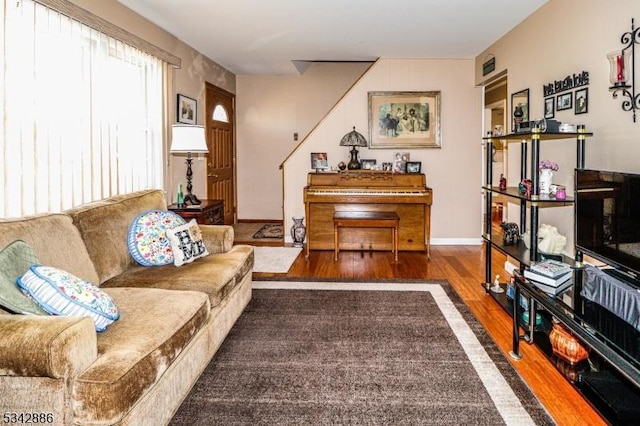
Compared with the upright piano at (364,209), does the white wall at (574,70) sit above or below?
above

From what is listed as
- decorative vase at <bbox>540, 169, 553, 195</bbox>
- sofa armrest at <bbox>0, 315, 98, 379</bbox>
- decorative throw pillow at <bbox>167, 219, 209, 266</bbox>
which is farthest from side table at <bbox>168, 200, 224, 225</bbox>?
decorative vase at <bbox>540, 169, 553, 195</bbox>

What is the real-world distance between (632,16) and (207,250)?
3.00 meters

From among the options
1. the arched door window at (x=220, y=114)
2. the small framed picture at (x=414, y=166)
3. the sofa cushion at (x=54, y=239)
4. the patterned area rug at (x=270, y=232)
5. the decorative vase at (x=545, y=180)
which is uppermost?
the arched door window at (x=220, y=114)

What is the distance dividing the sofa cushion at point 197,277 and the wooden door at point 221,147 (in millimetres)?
3387

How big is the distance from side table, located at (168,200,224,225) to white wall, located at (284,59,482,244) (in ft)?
5.08

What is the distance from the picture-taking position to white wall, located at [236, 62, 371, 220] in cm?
759

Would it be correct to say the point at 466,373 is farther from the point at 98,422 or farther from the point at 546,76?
the point at 546,76

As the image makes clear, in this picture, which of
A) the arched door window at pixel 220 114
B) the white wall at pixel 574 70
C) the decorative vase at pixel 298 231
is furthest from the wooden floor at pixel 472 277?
the arched door window at pixel 220 114

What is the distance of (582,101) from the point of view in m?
3.26

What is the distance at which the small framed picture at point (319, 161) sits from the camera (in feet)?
19.8

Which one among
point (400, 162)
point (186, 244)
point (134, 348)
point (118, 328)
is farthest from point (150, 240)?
point (400, 162)

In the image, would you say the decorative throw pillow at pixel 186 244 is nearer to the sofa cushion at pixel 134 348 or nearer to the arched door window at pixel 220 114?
the sofa cushion at pixel 134 348

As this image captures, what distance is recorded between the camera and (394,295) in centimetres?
385

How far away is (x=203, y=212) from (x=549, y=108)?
300 centimetres
